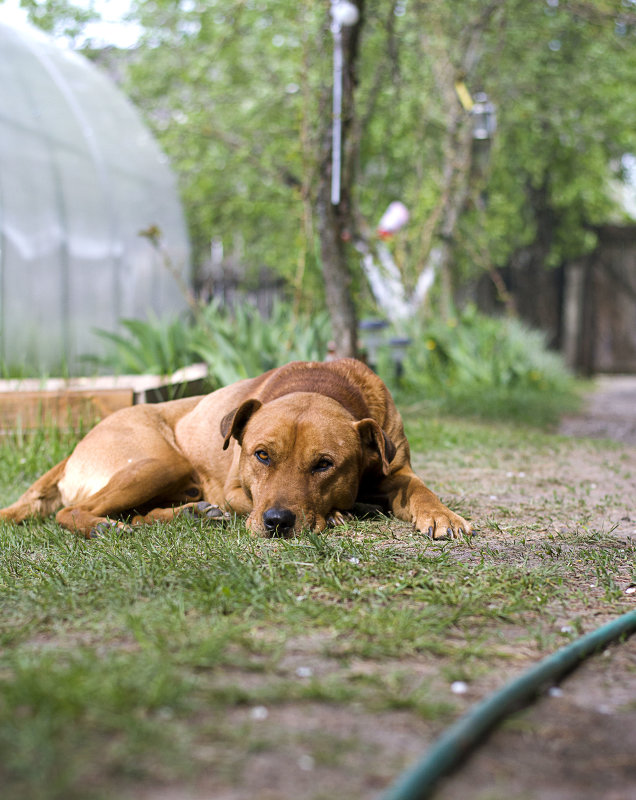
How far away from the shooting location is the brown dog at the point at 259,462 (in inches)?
138

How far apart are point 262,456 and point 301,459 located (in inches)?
7.0

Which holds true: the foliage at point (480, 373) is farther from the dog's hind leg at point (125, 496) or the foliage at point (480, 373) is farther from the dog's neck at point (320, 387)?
the dog's hind leg at point (125, 496)

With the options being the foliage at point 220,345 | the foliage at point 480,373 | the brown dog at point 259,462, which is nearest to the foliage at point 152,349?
the foliage at point 220,345

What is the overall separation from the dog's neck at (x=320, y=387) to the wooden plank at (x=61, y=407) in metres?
1.66

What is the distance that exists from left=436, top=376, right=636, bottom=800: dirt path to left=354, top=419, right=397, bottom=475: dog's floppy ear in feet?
4.77

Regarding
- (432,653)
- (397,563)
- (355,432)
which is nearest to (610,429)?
(355,432)

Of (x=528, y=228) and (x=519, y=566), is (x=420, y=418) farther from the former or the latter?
(x=528, y=228)

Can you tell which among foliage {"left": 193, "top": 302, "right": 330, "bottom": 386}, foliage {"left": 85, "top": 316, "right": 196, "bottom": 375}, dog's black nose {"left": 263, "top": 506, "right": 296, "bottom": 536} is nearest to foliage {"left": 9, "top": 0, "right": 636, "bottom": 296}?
foliage {"left": 193, "top": 302, "right": 330, "bottom": 386}

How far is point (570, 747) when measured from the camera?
1.79 m

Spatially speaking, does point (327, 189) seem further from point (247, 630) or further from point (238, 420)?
point (247, 630)

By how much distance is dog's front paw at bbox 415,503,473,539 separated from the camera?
3424mm

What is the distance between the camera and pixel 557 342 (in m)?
16.7

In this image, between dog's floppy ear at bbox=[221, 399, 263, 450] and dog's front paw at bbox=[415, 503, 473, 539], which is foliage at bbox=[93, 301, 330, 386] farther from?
dog's front paw at bbox=[415, 503, 473, 539]

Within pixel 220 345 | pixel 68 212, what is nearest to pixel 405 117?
pixel 68 212
